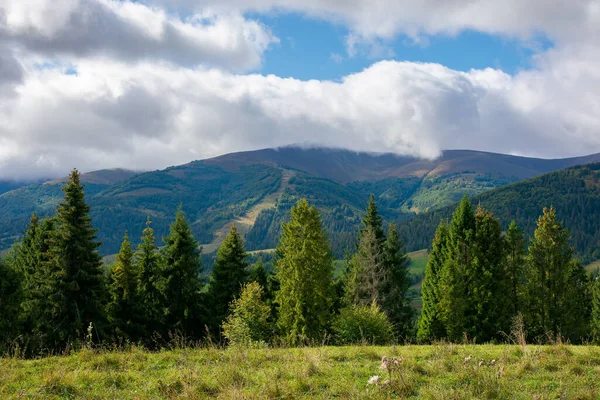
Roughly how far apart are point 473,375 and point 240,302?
24210mm

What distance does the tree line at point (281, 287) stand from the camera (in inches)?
1238

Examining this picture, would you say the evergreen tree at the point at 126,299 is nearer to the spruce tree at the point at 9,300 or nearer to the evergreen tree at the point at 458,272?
the spruce tree at the point at 9,300

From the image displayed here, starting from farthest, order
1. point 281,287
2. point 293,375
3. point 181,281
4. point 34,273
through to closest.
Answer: point 181,281, point 34,273, point 281,287, point 293,375

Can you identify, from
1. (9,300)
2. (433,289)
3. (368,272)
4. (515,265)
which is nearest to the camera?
(9,300)

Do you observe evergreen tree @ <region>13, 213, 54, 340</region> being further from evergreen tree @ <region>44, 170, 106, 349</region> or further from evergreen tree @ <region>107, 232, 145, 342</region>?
evergreen tree @ <region>107, 232, 145, 342</region>

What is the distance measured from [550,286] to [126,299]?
36.2 m

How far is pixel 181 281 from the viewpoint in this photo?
1615 inches

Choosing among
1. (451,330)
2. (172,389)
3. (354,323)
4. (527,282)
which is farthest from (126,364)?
(527,282)

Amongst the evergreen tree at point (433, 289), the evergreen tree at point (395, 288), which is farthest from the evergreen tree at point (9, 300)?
the evergreen tree at point (433, 289)

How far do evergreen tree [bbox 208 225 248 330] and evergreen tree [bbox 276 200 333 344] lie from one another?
31.2 ft

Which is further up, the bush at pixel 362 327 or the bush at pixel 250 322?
the bush at pixel 362 327

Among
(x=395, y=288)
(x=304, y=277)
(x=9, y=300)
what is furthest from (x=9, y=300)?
(x=395, y=288)

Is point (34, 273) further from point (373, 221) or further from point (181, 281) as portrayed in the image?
point (373, 221)

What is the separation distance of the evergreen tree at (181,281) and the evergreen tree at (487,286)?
2492 centimetres
